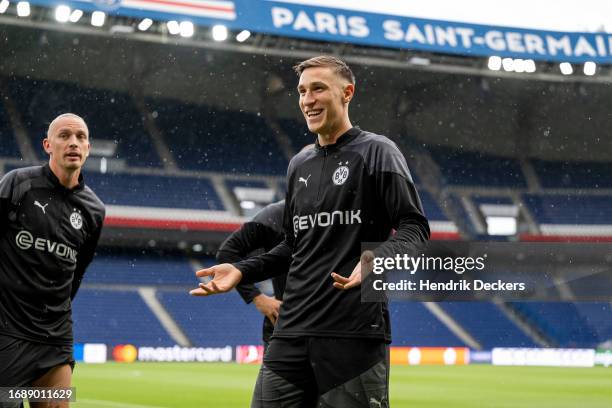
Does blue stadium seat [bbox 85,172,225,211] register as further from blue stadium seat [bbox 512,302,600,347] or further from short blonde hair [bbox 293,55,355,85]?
short blonde hair [bbox 293,55,355,85]

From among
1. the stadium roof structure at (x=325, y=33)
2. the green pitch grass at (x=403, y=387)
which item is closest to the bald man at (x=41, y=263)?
the green pitch grass at (x=403, y=387)

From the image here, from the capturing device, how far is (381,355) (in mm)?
3688

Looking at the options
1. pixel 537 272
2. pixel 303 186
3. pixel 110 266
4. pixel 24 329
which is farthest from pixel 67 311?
pixel 110 266

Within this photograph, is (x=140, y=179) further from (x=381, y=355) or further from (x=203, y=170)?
(x=381, y=355)

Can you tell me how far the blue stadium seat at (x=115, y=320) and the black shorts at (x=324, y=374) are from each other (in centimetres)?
2527

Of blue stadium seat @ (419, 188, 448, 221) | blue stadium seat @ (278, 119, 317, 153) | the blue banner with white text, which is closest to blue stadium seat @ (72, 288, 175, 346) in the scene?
blue stadium seat @ (278, 119, 317, 153)

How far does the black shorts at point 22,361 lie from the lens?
5.05 metres

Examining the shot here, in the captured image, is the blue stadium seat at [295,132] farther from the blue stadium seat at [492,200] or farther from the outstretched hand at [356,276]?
the outstretched hand at [356,276]

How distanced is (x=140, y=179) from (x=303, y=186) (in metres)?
28.5

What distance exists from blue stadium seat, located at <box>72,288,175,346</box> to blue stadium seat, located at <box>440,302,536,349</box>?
9.81 m

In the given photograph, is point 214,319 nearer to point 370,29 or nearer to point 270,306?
point 370,29

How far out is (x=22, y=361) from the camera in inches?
200

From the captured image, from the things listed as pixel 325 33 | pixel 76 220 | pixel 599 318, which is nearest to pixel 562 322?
pixel 599 318

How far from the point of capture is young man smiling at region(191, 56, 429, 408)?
3641 millimetres
